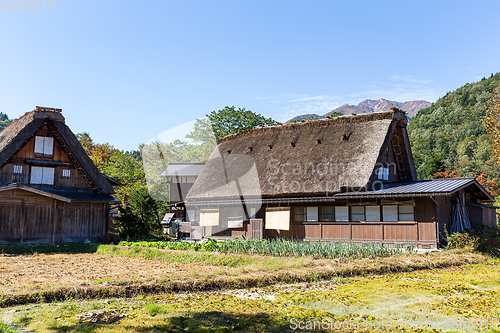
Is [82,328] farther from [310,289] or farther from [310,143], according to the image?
[310,143]

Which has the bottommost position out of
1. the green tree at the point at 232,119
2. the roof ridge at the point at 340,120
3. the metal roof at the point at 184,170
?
the metal roof at the point at 184,170

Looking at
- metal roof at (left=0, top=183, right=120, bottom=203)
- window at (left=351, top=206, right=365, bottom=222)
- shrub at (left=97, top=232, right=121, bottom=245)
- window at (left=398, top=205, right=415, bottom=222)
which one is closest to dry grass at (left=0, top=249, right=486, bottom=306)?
window at (left=398, top=205, right=415, bottom=222)

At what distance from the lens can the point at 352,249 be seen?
44.2 feet

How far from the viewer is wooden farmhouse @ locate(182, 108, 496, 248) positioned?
16859 millimetres

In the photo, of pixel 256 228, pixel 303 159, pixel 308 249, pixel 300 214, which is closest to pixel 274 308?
pixel 308 249

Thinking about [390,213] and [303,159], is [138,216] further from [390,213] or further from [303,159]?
[390,213]

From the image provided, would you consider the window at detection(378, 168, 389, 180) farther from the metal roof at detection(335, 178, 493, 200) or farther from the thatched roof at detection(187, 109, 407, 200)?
the metal roof at detection(335, 178, 493, 200)

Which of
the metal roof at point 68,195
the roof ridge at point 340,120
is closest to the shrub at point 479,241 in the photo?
the roof ridge at point 340,120

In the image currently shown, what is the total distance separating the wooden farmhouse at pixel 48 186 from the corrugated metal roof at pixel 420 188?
1615 centimetres

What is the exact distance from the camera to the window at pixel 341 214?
61.8 feet

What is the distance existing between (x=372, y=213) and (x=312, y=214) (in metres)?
3.31

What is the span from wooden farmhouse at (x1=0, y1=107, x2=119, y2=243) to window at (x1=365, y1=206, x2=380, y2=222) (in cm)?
1631

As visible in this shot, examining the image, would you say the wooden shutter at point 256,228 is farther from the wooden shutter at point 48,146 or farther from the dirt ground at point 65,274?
the wooden shutter at point 48,146

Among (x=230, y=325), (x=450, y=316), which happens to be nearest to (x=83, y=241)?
(x=230, y=325)
